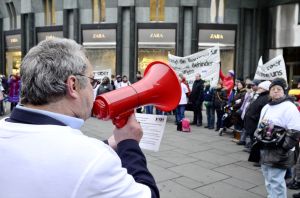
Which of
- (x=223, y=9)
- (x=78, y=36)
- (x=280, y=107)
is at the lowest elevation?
(x=280, y=107)

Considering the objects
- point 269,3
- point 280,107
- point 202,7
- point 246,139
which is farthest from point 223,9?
point 280,107

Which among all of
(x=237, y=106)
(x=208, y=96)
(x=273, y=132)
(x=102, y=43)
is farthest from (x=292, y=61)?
(x=273, y=132)

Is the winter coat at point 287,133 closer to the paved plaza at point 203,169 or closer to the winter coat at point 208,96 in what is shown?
the paved plaza at point 203,169

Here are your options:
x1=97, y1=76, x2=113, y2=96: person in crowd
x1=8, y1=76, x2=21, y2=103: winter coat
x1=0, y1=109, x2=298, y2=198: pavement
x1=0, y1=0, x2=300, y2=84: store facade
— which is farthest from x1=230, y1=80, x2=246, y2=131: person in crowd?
x1=0, y1=0, x2=300, y2=84: store facade

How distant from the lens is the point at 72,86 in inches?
55.8

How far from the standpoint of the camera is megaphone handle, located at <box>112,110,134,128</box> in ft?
5.63

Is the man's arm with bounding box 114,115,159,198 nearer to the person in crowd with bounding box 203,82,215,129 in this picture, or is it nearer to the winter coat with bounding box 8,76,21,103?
the person in crowd with bounding box 203,82,215,129

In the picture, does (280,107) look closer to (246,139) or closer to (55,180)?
(55,180)

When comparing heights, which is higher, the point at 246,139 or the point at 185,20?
the point at 185,20

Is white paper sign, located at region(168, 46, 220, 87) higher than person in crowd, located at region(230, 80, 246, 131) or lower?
higher

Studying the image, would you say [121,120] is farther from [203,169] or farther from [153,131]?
[203,169]

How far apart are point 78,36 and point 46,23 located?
334 cm

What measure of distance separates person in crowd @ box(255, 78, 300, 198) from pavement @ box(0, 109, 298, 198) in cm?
102

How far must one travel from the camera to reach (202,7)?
19.7m
